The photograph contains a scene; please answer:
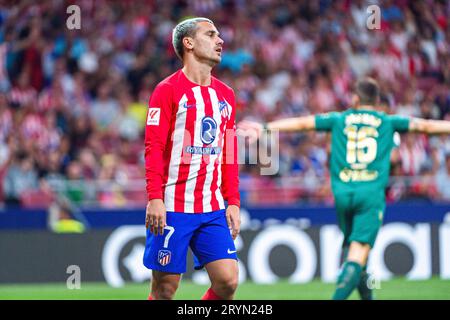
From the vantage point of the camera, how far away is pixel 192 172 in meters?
6.27

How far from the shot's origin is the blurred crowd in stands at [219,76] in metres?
14.1

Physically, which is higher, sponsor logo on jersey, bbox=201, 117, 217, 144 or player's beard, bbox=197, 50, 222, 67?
player's beard, bbox=197, 50, 222, 67

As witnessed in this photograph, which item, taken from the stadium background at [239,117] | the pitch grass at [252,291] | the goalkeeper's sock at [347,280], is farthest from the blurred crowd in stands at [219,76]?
the goalkeeper's sock at [347,280]

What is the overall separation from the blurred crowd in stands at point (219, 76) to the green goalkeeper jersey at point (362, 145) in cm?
573

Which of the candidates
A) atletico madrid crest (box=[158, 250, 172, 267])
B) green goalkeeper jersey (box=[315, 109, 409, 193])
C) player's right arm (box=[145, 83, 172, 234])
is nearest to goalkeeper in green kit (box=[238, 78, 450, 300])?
green goalkeeper jersey (box=[315, 109, 409, 193])

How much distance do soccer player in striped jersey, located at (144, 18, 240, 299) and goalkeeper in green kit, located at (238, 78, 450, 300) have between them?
180 centimetres

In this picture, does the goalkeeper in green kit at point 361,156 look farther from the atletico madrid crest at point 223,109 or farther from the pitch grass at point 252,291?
the pitch grass at point 252,291

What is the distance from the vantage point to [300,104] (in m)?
16.3

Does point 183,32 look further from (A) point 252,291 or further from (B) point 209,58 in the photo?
(A) point 252,291

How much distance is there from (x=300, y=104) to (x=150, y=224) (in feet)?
34.8

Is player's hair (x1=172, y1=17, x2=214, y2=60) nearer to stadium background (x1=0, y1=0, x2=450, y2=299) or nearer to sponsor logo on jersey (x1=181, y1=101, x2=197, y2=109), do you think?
sponsor logo on jersey (x1=181, y1=101, x2=197, y2=109)

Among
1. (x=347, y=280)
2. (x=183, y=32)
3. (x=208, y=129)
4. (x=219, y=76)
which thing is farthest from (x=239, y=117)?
(x=208, y=129)

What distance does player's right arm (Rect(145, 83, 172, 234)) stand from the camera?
594cm
